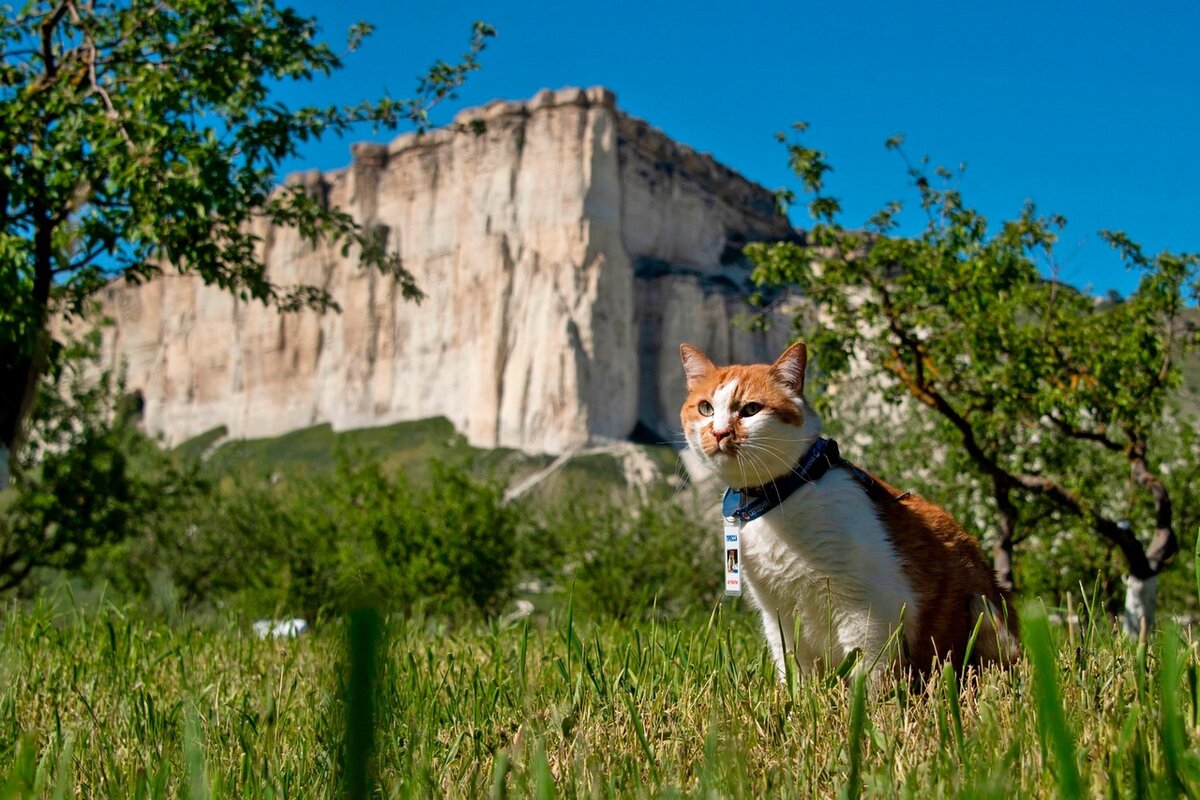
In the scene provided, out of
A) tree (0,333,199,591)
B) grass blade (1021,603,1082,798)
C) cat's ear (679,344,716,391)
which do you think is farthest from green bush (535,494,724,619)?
grass blade (1021,603,1082,798)

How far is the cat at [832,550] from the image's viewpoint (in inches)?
109

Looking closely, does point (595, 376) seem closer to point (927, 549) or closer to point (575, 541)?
point (575, 541)

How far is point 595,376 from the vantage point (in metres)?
80.0

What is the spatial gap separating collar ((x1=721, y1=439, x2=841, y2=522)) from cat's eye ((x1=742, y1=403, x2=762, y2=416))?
21 cm

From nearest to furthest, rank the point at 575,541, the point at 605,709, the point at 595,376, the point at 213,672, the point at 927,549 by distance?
the point at 605,709
the point at 927,549
the point at 213,672
the point at 575,541
the point at 595,376

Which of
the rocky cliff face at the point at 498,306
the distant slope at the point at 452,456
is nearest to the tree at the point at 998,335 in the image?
the distant slope at the point at 452,456

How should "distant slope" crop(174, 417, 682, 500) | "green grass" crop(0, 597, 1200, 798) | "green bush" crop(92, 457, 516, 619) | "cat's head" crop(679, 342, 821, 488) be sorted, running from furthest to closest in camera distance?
"distant slope" crop(174, 417, 682, 500) → "green bush" crop(92, 457, 516, 619) → "cat's head" crop(679, 342, 821, 488) → "green grass" crop(0, 597, 1200, 798)

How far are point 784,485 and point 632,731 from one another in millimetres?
1146

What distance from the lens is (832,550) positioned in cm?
280

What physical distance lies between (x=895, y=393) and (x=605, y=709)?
31.6ft

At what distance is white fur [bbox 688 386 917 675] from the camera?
2754 millimetres

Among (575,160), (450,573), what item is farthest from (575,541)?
(575,160)

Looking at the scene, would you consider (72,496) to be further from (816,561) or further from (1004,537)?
(816,561)

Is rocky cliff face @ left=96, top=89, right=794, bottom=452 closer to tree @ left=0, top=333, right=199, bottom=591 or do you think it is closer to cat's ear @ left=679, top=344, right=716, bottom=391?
tree @ left=0, top=333, right=199, bottom=591
